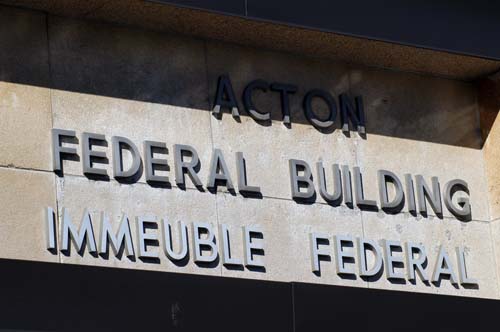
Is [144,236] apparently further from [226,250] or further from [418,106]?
[418,106]

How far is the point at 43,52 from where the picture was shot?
12.2 metres

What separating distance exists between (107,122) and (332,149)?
2243mm

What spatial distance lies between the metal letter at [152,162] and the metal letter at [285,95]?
Result: 51.7 inches

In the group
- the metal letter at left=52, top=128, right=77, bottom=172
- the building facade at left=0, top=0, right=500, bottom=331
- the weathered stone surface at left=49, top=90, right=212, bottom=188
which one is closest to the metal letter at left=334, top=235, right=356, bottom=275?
the building facade at left=0, top=0, right=500, bottom=331

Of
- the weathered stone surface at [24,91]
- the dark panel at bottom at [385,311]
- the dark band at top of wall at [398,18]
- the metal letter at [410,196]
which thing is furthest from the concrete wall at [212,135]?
the dark panel at bottom at [385,311]

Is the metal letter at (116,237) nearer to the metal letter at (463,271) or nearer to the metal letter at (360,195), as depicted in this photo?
the metal letter at (360,195)

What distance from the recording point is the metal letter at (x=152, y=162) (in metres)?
12.4

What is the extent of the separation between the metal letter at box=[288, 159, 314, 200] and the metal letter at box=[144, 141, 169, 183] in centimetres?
123

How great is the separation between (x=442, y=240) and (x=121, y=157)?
328cm

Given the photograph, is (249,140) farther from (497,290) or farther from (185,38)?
(497,290)

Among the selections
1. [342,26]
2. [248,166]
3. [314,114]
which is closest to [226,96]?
[248,166]

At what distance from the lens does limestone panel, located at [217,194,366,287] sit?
499 inches

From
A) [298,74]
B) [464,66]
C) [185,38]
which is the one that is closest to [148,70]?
[185,38]

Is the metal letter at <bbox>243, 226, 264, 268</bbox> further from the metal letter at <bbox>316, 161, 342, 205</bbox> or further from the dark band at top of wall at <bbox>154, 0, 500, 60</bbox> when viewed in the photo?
the dark band at top of wall at <bbox>154, 0, 500, 60</bbox>
